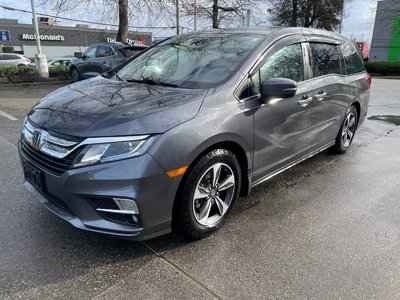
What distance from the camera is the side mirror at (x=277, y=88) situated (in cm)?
304

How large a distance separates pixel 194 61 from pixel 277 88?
0.90 meters

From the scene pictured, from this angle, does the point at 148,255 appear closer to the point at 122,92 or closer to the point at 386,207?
the point at 122,92

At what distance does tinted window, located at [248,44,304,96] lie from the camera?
321cm

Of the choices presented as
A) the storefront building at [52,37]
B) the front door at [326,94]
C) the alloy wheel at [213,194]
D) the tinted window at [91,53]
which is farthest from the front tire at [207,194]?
the storefront building at [52,37]

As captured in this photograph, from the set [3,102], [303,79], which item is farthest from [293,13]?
[303,79]

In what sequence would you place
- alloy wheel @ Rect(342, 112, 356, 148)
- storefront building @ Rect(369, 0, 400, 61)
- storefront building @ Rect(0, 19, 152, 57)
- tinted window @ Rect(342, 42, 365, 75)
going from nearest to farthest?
1. tinted window @ Rect(342, 42, 365, 75)
2. alloy wheel @ Rect(342, 112, 356, 148)
3. storefront building @ Rect(369, 0, 400, 61)
4. storefront building @ Rect(0, 19, 152, 57)

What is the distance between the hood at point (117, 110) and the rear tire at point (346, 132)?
9.75ft

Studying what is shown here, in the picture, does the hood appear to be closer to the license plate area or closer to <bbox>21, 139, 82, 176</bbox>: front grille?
<bbox>21, 139, 82, 176</bbox>: front grille

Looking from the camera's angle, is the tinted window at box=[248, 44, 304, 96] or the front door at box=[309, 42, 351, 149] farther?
the front door at box=[309, 42, 351, 149]

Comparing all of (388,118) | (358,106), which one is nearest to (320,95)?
(358,106)

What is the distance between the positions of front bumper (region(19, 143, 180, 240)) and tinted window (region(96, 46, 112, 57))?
9560 mm

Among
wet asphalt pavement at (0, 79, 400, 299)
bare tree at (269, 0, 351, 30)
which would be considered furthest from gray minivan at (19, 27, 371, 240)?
bare tree at (269, 0, 351, 30)

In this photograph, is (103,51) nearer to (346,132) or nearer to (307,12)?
(346,132)

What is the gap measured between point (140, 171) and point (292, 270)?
1.33 meters
